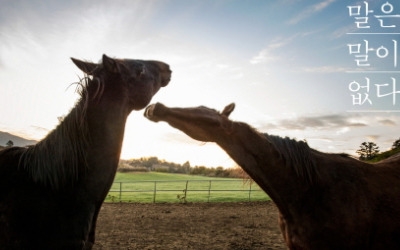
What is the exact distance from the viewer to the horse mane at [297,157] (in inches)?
127

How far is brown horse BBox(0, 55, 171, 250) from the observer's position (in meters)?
2.73

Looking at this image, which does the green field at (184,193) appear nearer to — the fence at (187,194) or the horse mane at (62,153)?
the fence at (187,194)

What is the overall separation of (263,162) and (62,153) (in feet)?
6.30

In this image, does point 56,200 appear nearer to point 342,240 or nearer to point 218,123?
point 218,123

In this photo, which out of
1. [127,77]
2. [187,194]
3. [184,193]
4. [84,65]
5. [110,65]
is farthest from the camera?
[187,194]

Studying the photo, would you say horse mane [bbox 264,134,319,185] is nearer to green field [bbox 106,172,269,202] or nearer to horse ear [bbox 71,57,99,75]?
horse ear [bbox 71,57,99,75]

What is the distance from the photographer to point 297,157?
10.8 ft

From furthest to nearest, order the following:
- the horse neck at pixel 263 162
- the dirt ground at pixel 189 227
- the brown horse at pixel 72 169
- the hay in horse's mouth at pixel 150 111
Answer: the dirt ground at pixel 189 227 < the horse neck at pixel 263 162 < the hay in horse's mouth at pixel 150 111 < the brown horse at pixel 72 169

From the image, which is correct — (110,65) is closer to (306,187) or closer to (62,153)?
(62,153)

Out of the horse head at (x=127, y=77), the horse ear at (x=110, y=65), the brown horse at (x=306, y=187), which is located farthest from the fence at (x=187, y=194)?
the horse ear at (x=110, y=65)

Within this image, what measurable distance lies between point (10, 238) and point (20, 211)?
0.74ft

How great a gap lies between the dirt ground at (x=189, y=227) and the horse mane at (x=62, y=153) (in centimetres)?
842

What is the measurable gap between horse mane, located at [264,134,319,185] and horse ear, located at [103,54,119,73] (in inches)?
65.5

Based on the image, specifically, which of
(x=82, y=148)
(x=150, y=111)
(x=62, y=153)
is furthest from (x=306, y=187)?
(x=62, y=153)
